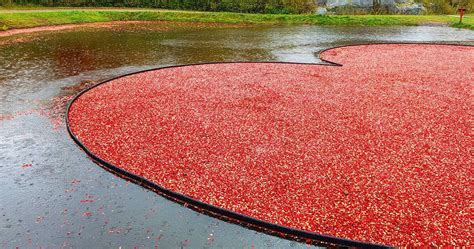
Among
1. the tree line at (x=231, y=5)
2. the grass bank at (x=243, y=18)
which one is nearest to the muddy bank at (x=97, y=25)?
the grass bank at (x=243, y=18)

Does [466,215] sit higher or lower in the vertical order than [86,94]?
lower

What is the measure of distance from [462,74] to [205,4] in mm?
30852

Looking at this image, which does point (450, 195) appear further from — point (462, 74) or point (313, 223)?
point (462, 74)

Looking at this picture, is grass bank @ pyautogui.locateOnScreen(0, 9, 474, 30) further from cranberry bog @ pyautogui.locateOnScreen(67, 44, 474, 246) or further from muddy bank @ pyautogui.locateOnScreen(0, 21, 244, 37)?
cranberry bog @ pyautogui.locateOnScreen(67, 44, 474, 246)

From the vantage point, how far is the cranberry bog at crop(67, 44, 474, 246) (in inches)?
276

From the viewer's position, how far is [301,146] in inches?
386

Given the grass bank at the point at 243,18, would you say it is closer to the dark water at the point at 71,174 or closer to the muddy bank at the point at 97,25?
the muddy bank at the point at 97,25

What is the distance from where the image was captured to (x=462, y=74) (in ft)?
57.3

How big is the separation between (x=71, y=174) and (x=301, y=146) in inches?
225

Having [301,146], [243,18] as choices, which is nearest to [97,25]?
[243,18]

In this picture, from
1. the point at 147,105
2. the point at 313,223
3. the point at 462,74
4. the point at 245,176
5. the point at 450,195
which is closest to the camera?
the point at 313,223

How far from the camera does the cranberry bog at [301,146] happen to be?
7.01 meters

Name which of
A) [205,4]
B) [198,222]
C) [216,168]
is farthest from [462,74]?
[205,4]

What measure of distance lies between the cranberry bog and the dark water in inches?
17.7
